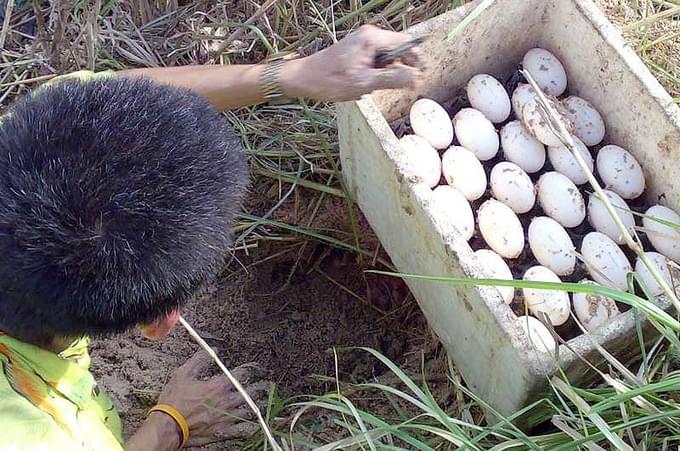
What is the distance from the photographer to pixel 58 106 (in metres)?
1.01

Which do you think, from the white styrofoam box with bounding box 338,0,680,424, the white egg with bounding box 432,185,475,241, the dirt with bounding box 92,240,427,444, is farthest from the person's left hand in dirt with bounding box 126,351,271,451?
the white egg with bounding box 432,185,475,241

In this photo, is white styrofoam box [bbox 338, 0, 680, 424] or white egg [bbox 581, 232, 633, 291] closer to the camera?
white styrofoam box [bbox 338, 0, 680, 424]

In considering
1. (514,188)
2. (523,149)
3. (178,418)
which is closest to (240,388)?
(178,418)

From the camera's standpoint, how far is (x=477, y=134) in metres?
1.70

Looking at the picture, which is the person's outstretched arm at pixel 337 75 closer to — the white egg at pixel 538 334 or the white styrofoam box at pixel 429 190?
the white styrofoam box at pixel 429 190

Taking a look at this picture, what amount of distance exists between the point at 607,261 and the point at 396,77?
1.75 ft

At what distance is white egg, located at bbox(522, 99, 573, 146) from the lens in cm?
167

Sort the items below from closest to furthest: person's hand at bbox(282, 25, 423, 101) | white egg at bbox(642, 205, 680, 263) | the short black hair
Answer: the short black hair
person's hand at bbox(282, 25, 423, 101)
white egg at bbox(642, 205, 680, 263)

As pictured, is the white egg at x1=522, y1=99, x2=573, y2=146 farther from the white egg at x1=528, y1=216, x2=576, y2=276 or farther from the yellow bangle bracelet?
the yellow bangle bracelet

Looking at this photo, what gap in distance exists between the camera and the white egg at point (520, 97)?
5.71 ft

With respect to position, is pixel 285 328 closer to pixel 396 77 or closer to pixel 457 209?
pixel 457 209

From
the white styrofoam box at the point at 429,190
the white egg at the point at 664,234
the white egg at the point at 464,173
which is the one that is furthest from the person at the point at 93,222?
the white egg at the point at 664,234

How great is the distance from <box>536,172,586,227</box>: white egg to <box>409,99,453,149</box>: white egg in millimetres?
223

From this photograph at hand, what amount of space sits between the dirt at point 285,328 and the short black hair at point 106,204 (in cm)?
91
